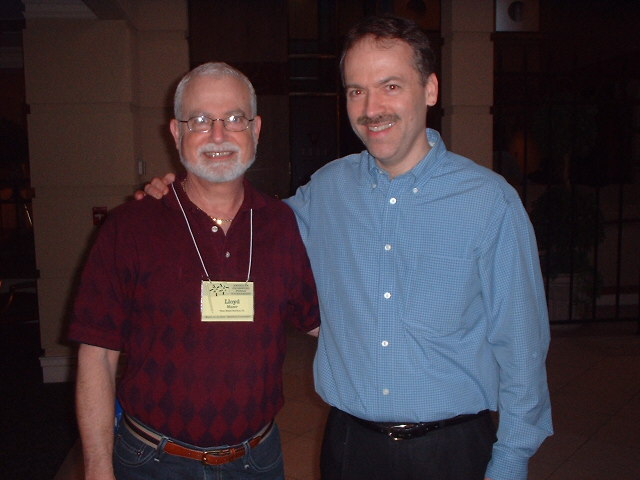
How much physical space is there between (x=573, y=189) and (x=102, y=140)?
4.18 m

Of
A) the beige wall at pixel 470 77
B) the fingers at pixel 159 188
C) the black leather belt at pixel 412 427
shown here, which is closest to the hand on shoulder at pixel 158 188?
the fingers at pixel 159 188

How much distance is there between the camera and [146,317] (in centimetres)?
170

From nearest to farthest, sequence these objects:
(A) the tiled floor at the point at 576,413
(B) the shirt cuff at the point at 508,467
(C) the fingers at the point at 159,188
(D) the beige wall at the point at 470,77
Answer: (B) the shirt cuff at the point at 508,467
(C) the fingers at the point at 159,188
(A) the tiled floor at the point at 576,413
(D) the beige wall at the point at 470,77

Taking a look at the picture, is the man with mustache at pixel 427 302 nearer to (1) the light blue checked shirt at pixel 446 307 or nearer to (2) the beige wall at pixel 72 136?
(1) the light blue checked shirt at pixel 446 307

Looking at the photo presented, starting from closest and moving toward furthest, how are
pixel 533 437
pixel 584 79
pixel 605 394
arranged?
pixel 533 437, pixel 605 394, pixel 584 79

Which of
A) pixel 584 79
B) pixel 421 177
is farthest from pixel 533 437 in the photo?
pixel 584 79

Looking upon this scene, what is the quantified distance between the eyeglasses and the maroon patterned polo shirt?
0.22 meters

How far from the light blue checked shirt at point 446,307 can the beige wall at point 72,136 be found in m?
3.24

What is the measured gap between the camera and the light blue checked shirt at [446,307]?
1.63 metres

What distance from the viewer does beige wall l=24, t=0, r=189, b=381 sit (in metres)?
4.37

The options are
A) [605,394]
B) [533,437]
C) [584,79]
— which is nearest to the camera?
[533,437]

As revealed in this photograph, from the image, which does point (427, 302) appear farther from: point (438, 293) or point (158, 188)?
point (158, 188)

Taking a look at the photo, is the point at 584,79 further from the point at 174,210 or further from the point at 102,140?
the point at 174,210

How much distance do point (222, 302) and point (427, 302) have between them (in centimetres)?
58
